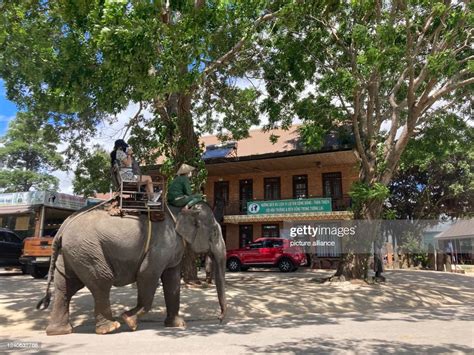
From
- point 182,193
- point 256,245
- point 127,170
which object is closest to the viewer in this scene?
point 127,170

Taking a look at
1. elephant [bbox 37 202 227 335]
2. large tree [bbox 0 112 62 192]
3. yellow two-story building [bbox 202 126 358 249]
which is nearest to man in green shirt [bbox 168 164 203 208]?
elephant [bbox 37 202 227 335]

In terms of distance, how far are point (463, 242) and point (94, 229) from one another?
4842cm

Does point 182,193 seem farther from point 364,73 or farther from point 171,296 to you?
point 364,73

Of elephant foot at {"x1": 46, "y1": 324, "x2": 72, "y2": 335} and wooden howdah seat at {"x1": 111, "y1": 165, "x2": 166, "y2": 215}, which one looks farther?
wooden howdah seat at {"x1": 111, "y1": 165, "x2": 166, "y2": 215}

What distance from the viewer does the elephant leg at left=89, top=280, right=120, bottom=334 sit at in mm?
7035

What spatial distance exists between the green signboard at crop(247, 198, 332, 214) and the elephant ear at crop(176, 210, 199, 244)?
686 inches

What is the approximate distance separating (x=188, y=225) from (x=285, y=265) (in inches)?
585

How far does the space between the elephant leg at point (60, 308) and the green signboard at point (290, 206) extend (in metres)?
18.8

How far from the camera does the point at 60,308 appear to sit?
7113 mm

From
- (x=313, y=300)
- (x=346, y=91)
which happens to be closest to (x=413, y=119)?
(x=346, y=91)

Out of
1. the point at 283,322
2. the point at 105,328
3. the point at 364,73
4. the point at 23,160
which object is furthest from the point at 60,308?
the point at 23,160

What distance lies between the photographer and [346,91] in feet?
39.6

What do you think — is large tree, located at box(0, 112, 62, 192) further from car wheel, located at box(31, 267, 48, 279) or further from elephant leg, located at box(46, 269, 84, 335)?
elephant leg, located at box(46, 269, 84, 335)

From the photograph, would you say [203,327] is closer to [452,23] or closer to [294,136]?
[452,23]
